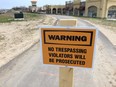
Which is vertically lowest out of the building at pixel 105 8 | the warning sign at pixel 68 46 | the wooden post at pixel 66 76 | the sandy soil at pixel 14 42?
the sandy soil at pixel 14 42

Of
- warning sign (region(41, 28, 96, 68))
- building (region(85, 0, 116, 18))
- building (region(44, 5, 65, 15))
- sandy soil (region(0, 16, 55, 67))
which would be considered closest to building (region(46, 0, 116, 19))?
building (region(85, 0, 116, 18))

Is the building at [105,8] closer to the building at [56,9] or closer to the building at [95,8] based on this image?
the building at [95,8]

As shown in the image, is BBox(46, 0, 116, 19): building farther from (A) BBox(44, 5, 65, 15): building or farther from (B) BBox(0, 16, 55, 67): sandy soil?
(B) BBox(0, 16, 55, 67): sandy soil

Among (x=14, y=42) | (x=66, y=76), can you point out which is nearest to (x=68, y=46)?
(x=66, y=76)

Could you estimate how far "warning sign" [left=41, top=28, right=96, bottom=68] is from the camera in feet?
5.81

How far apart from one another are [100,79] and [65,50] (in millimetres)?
3787

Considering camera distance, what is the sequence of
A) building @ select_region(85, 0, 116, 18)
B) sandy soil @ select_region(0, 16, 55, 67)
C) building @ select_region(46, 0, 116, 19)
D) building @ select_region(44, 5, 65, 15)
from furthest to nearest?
building @ select_region(44, 5, 65, 15), building @ select_region(46, 0, 116, 19), building @ select_region(85, 0, 116, 18), sandy soil @ select_region(0, 16, 55, 67)

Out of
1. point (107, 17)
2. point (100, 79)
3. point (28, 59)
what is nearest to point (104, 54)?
point (100, 79)

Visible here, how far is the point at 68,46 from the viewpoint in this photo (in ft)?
6.02

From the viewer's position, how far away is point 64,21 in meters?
1.81

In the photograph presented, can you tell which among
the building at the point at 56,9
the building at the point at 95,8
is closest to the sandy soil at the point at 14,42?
the building at the point at 95,8

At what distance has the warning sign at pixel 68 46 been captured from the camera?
1.77m

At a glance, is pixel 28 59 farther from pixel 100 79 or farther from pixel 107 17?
pixel 107 17

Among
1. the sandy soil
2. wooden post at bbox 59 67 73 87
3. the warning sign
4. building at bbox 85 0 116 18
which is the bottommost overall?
the sandy soil
